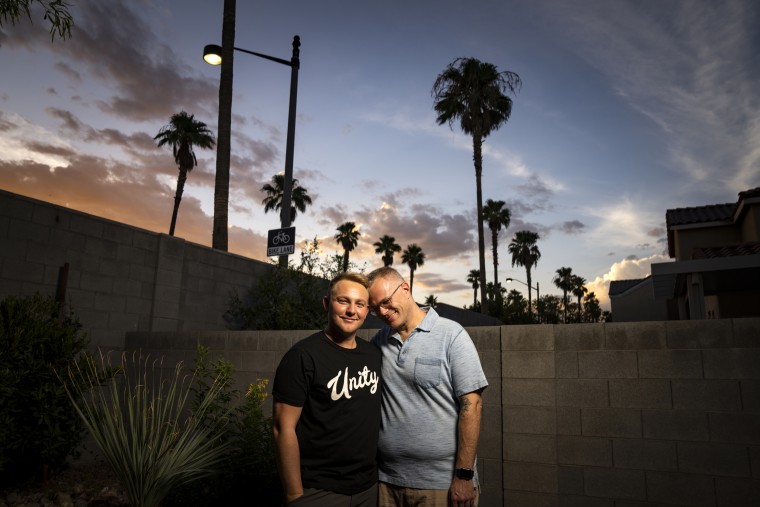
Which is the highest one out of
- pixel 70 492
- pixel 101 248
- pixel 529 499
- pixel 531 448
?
pixel 101 248

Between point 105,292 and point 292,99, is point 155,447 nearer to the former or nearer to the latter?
point 105,292

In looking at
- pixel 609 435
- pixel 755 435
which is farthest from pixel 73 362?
pixel 755 435

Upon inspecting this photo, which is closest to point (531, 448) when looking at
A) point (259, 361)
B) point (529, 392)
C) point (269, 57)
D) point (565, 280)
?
point (529, 392)

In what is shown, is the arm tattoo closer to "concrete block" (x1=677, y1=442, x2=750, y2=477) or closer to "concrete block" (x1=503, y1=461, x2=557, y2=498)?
"concrete block" (x1=503, y1=461, x2=557, y2=498)

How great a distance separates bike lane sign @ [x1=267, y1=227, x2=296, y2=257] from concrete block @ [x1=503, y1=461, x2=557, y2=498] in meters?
5.54

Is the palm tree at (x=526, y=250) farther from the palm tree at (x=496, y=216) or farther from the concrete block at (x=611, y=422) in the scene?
the concrete block at (x=611, y=422)

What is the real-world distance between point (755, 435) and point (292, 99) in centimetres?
938

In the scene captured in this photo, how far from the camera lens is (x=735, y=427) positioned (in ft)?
14.1

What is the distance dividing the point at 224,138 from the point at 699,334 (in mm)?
11354

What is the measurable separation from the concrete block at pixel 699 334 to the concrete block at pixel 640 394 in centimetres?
38

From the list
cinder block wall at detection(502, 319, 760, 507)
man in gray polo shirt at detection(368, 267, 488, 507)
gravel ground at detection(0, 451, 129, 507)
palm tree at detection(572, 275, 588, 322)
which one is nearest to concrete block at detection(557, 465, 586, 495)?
cinder block wall at detection(502, 319, 760, 507)

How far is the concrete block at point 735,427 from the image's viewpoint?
423 cm

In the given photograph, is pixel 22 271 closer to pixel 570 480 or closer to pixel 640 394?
pixel 570 480

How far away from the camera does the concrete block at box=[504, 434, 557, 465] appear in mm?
4891
